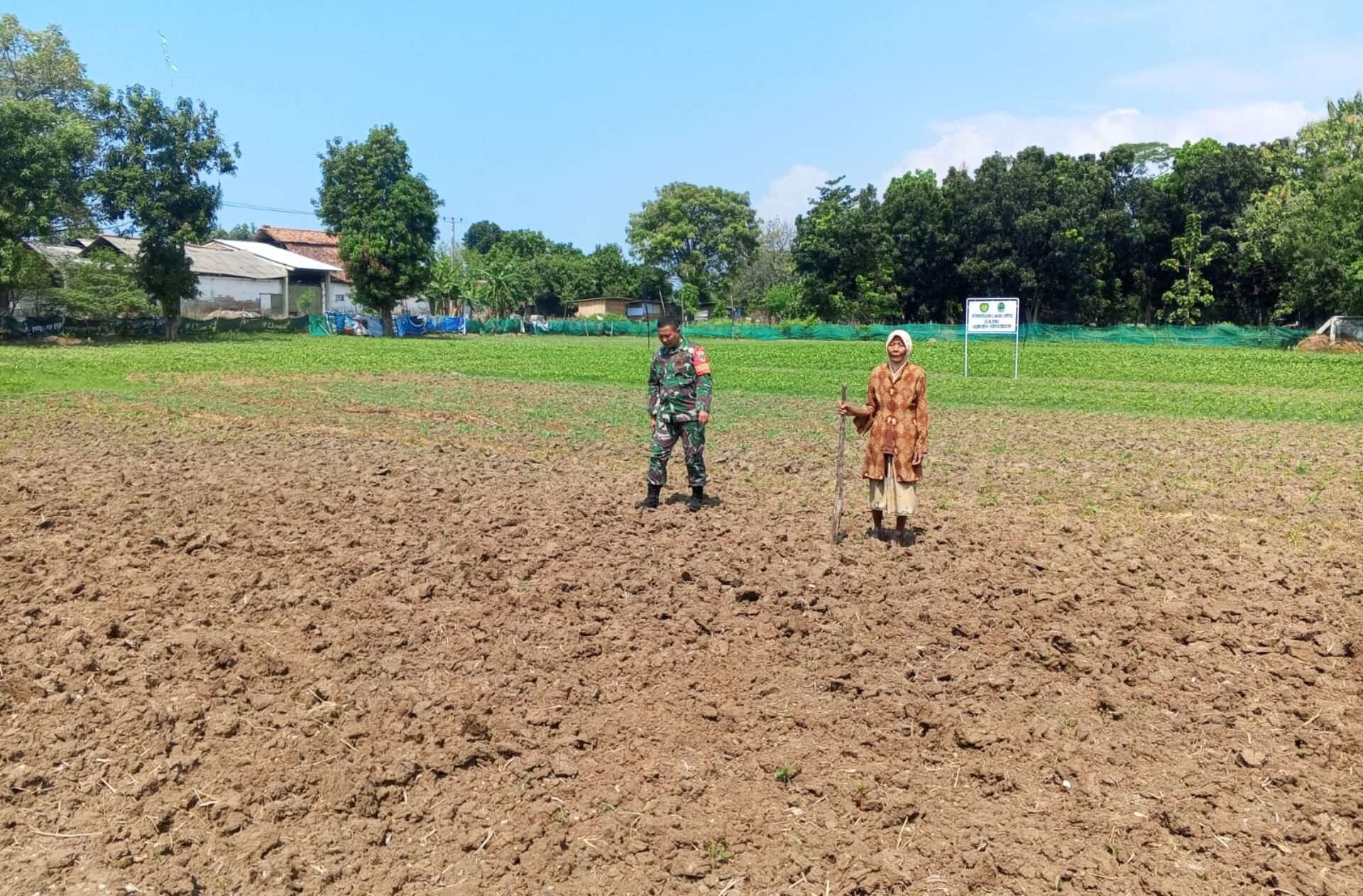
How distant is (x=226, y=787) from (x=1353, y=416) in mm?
20091

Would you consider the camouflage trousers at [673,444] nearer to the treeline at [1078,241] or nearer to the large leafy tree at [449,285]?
the treeline at [1078,241]

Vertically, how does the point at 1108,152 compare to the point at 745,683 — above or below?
above

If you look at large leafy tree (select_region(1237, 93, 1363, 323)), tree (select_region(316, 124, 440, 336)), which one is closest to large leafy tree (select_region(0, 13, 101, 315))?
tree (select_region(316, 124, 440, 336))

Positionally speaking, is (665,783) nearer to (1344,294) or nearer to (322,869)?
(322,869)

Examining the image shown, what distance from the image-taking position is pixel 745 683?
5.71m

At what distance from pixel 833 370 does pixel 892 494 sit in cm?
2458

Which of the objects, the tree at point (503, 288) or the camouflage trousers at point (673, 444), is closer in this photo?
the camouflage trousers at point (673, 444)

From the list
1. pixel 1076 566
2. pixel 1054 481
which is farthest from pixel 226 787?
pixel 1054 481

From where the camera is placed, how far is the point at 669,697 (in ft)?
18.2

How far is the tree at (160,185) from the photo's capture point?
47.4m

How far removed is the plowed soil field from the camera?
166 inches

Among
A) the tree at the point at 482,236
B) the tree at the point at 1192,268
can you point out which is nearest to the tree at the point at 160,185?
the tree at the point at 1192,268

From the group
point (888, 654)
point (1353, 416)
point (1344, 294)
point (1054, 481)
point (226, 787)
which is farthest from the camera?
point (1344, 294)

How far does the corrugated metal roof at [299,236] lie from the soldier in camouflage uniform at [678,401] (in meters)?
88.9
